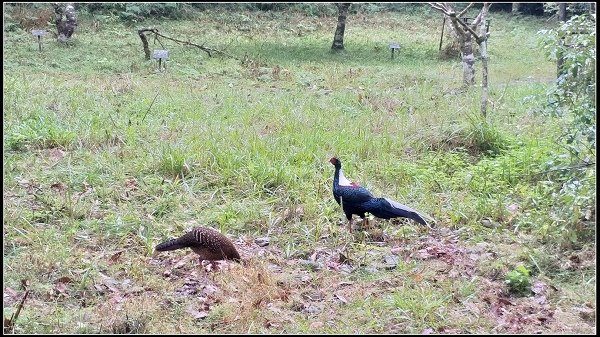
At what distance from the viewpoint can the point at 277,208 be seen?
6.55 meters

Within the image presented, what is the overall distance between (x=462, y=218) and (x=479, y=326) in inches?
83.0

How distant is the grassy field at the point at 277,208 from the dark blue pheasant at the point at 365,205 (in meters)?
0.19

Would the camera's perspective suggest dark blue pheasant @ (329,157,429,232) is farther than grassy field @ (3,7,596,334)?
Yes

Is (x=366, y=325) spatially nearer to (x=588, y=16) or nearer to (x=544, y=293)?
(x=544, y=293)

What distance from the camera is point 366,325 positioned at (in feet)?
14.2

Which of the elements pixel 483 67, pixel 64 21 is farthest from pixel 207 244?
pixel 64 21

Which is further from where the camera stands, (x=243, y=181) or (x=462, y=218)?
(x=243, y=181)

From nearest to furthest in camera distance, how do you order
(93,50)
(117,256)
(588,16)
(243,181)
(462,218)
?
(117,256) < (588,16) < (462,218) < (243,181) < (93,50)

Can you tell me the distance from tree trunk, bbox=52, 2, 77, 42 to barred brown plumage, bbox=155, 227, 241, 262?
12.6m

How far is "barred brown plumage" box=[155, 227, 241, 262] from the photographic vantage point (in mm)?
5109

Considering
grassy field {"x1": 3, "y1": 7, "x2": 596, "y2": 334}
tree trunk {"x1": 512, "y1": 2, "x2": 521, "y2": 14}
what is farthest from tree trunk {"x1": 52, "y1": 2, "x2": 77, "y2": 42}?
tree trunk {"x1": 512, "y1": 2, "x2": 521, "y2": 14}

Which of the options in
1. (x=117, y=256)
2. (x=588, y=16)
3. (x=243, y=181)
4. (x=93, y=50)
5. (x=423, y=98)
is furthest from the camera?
(x=93, y=50)

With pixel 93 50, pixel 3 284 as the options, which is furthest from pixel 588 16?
pixel 93 50

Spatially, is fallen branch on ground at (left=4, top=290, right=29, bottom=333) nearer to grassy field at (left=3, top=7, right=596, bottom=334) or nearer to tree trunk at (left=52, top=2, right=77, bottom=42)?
grassy field at (left=3, top=7, right=596, bottom=334)
